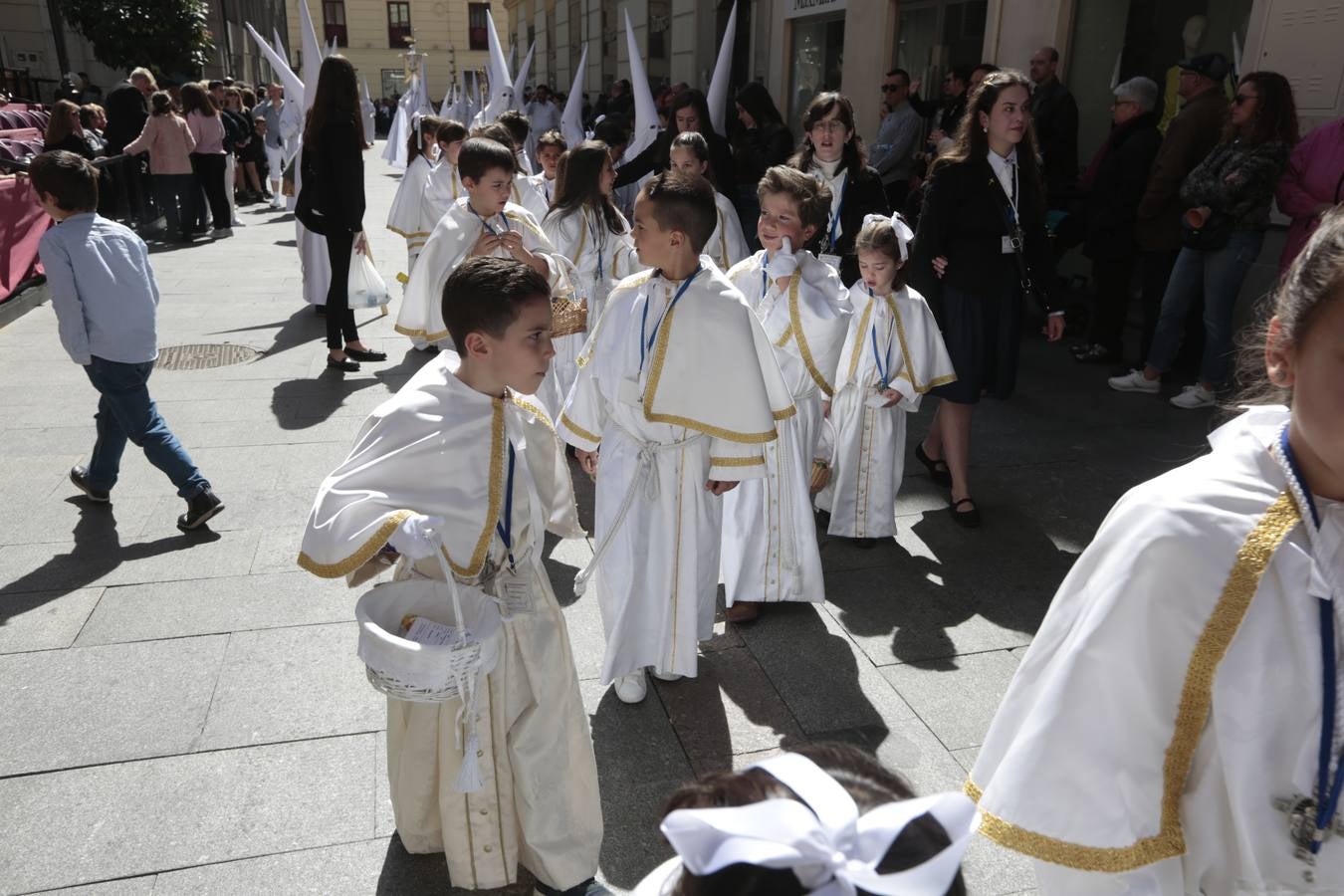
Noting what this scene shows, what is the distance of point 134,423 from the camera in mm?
4590

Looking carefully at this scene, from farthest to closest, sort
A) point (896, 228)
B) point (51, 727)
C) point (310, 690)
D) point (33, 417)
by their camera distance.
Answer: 1. point (33, 417)
2. point (896, 228)
3. point (310, 690)
4. point (51, 727)

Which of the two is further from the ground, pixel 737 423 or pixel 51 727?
pixel 737 423

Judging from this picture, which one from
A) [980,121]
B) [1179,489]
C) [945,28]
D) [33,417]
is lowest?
[33,417]

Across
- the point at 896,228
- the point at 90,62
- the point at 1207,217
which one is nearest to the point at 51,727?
the point at 896,228

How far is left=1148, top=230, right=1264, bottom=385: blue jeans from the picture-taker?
666cm

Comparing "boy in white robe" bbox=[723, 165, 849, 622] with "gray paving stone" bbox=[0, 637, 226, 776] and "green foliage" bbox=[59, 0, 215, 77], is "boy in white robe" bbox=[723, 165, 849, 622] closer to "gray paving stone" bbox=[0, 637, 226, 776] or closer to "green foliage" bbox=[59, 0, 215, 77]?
"gray paving stone" bbox=[0, 637, 226, 776]

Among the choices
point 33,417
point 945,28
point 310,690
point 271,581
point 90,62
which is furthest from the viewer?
point 90,62

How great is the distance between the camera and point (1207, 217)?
21.5 feet

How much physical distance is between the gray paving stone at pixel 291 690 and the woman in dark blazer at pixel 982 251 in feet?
9.89

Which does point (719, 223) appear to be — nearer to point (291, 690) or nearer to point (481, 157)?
point (481, 157)

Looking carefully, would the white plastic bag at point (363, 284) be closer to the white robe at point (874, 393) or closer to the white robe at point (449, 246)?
the white robe at point (449, 246)

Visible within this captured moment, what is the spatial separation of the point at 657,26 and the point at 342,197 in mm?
13522

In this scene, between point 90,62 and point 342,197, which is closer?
point 342,197

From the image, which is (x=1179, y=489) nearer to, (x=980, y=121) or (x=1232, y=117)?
(x=980, y=121)
